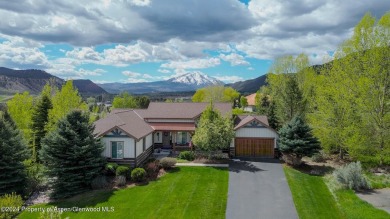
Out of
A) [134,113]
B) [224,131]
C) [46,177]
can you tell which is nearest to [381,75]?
[224,131]

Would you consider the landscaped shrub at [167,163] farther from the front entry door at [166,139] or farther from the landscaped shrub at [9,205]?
the landscaped shrub at [9,205]

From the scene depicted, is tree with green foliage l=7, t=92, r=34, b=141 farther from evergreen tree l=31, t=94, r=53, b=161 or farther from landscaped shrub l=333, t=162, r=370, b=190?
landscaped shrub l=333, t=162, r=370, b=190

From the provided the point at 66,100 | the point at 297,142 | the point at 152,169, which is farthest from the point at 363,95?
the point at 66,100

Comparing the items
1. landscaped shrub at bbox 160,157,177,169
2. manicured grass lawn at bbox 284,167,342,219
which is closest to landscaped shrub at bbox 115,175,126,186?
landscaped shrub at bbox 160,157,177,169

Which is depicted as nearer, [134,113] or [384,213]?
[384,213]

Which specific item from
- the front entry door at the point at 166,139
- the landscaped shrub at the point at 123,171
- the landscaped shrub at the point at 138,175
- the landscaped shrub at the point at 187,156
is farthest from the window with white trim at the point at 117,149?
the front entry door at the point at 166,139

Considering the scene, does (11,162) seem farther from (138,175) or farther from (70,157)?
(138,175)

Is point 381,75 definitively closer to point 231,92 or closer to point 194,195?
point 194,195

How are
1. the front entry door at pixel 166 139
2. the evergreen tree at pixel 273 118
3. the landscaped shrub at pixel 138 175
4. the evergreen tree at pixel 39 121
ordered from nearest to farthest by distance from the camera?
the landscaped shrub at pixel 138 175
the evergreen tree at pixel 39 121
the front entry door at pixel 166 139
the evergreen tree at pixel 273 118
